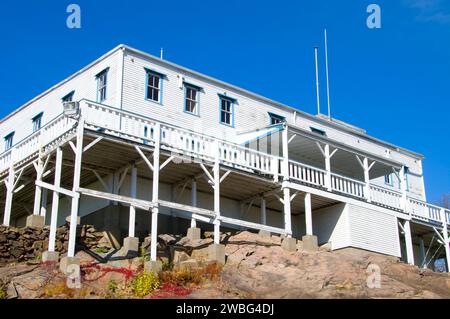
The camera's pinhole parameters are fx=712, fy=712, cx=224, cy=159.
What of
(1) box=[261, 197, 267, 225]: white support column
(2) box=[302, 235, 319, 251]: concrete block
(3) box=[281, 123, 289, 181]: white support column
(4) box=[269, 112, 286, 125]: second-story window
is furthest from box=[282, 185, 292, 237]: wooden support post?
(4) box=[269, 112, 286, 125]: second-story window

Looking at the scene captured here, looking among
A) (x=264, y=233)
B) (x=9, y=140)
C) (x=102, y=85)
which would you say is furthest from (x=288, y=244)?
(x=9, y=140)

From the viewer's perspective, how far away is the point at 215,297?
19734 mm

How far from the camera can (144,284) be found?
20500 millimetres

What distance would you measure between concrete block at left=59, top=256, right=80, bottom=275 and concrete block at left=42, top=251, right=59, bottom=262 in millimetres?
681

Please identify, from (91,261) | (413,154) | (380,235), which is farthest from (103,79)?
(413,154)

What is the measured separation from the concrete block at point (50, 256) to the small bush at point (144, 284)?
2662mm

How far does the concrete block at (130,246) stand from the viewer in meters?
23.3

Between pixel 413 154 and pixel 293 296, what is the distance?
78.0ft

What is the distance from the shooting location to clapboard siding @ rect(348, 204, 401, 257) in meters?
30.2

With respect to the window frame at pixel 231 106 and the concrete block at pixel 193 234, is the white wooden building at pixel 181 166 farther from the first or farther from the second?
the concrete block at pixel 193 234

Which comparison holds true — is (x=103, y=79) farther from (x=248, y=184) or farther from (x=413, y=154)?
(x=413, y=154)

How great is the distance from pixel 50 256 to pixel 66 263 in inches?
46.1

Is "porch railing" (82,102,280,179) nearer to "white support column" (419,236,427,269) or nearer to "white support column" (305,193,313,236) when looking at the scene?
"white support column" (305,193,313,236)

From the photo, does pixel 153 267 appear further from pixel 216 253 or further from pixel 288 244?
pixel 288 244
